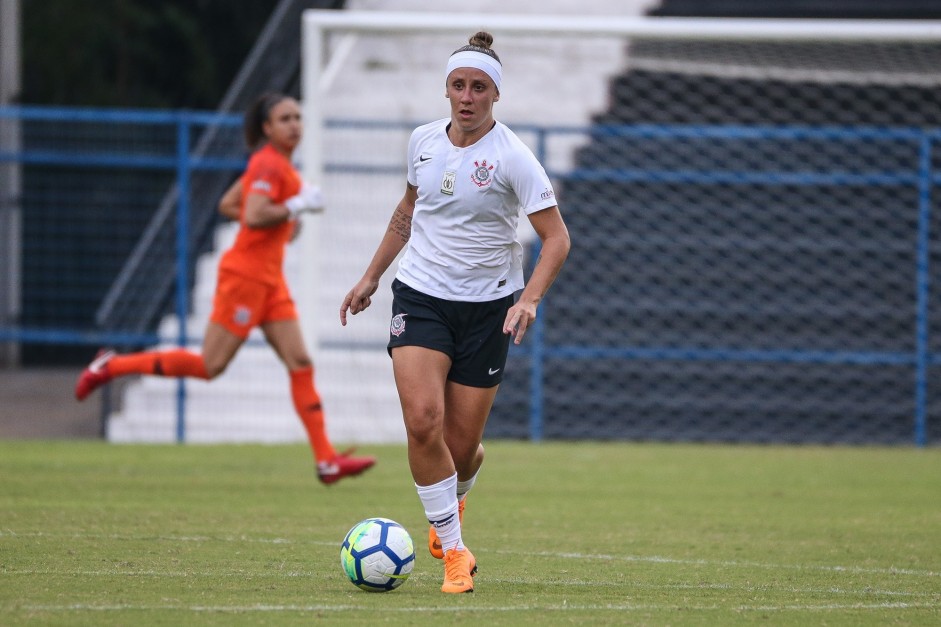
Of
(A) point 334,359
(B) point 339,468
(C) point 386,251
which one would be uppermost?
(C) point 386,251

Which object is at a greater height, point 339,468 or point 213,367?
point 213,367

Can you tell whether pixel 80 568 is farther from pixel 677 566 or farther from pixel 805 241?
pixel 805 241

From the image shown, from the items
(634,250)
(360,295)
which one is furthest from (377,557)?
(634,250)

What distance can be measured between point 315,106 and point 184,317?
96.9 inches

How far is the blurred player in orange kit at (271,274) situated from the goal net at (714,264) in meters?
3.89

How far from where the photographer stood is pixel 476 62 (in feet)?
19.6

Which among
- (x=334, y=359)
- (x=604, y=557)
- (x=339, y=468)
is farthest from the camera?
(x=334, y=359)

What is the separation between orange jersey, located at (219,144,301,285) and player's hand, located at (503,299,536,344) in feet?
14.0

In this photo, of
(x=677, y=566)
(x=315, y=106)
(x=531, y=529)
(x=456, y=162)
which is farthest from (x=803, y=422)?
(x=456, y=162)

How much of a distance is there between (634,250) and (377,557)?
958cm

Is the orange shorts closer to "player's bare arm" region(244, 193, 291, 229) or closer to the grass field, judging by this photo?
"player's bare arm" region(244, 193, 291, 229)

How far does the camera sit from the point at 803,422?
14.6m

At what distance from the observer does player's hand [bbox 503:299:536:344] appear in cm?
565

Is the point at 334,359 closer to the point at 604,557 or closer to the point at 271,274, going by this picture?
the point at 271,274
